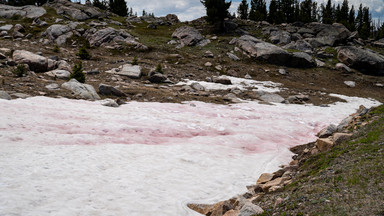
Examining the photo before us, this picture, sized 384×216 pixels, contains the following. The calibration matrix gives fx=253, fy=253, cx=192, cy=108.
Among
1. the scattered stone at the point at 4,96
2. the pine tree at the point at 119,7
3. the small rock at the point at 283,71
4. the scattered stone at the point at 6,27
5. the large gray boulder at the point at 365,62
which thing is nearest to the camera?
the scattered stone at the point at 4,96

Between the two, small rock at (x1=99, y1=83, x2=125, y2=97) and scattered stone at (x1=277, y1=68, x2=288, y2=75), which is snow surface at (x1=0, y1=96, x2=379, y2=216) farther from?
scattered stone at (x1=277, y1=68, x2=288, y2=75)

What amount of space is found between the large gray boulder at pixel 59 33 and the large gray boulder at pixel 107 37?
387 cm

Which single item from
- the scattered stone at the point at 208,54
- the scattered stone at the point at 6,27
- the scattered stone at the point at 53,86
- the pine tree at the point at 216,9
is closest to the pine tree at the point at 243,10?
the pine tree at the point at 216,9

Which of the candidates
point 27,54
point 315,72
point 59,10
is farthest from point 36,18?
point 315,72

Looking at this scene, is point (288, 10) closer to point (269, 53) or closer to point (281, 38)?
point (281, 38)

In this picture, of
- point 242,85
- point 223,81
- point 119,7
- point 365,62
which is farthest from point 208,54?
point 119,7

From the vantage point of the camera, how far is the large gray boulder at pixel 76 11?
67169 millimetres

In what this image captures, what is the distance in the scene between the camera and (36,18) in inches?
2504

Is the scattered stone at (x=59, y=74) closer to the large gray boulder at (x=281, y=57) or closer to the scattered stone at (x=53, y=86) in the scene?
the scattered stone at (x=53, y=86)

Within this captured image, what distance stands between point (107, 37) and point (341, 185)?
5304 cm

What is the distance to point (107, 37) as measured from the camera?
172 feet

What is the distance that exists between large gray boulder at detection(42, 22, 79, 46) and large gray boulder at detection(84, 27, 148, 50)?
3866 millimetres

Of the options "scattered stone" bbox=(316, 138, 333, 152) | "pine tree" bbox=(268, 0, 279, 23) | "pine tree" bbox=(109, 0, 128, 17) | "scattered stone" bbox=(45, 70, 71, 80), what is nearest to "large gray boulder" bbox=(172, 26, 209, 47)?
"scattered stone" bbox=(45, 70, 71, 80)

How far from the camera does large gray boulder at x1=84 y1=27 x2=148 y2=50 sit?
5112cm
